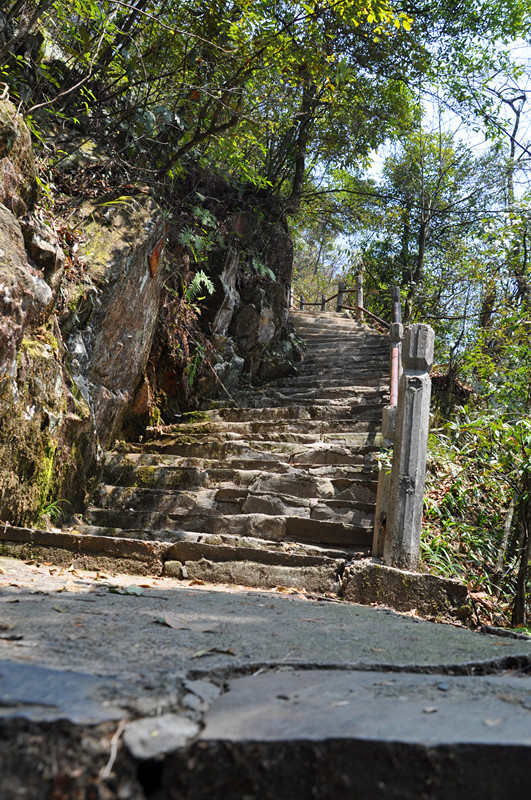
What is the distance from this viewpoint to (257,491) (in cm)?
460

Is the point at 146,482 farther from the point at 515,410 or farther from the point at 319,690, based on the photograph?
the point at 319,690

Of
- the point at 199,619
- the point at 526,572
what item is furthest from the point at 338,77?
the point at 199,619

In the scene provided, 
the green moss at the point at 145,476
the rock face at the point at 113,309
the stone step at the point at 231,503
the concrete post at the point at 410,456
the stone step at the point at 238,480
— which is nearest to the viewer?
the concrete post at the point at 410,456

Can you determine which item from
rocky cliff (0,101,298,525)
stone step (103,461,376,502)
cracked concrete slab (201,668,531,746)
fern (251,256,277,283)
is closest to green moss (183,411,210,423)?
rocky cliff (0,101,298,525)

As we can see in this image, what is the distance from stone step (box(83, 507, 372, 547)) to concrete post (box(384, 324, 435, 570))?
62 centimetres

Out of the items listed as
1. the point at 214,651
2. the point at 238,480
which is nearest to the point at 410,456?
the point at 238,480

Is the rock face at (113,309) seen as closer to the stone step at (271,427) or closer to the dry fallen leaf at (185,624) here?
the stone step at (271,427)

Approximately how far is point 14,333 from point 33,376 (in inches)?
16.8

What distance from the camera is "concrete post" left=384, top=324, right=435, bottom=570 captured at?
342cm

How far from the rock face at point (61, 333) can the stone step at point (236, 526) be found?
0.38 metres

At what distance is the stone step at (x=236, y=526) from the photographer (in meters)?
4.09

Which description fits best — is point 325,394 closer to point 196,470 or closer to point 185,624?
point 196,470

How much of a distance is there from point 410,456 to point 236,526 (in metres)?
1.53

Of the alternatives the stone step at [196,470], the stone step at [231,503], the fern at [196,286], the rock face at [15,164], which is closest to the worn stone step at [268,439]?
the stone step at [196,470]
